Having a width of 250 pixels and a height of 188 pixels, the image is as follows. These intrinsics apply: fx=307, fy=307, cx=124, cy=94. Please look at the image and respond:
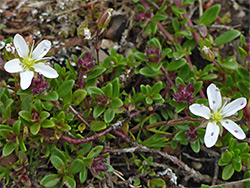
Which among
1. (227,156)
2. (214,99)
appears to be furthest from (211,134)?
(227,156)

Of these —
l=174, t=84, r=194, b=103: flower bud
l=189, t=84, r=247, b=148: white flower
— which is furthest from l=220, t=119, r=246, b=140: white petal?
l=174, t=84, r=194, b=103: flower bud

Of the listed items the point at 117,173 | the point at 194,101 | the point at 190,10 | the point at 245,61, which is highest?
the point at 190,10

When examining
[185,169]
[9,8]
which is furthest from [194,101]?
[9,8]

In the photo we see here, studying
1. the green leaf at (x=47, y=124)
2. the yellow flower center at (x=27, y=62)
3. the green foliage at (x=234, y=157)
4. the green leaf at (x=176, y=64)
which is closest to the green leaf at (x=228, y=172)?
the green foliage at (x=234, y=157)

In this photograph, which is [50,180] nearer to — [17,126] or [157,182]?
[17,126]

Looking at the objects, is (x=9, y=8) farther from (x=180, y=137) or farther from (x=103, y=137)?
(x=180, y=137)

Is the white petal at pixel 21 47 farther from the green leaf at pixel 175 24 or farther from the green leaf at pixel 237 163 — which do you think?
the green leaf at pixel 237 163

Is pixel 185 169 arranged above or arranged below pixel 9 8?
below
